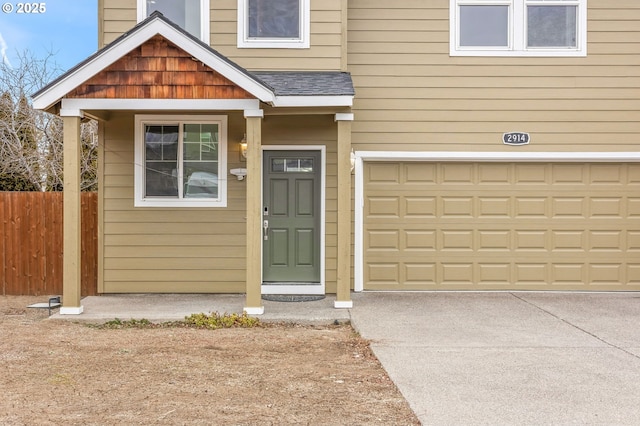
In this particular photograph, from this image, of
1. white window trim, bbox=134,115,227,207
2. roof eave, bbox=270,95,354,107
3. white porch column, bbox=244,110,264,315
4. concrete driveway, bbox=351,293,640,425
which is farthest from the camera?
white window trim, bbox=134,115,227,207

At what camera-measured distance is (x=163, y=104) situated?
7.25 metres

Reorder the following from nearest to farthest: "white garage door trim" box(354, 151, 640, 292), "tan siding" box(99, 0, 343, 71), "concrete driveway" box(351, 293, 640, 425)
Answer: "concrete driveway" box(351, 293, 640, 425), "tan siding" box(99, 0, 343, 71), "white garage door trim" box(354, 151, 640, 292)

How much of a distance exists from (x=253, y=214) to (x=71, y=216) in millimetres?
2256

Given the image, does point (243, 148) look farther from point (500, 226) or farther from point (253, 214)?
point (500, 226)

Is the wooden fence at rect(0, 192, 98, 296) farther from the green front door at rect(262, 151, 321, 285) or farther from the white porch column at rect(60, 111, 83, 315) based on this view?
the green front door at rect(262, 151, 321, 285)

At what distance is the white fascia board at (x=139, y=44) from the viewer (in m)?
6.98

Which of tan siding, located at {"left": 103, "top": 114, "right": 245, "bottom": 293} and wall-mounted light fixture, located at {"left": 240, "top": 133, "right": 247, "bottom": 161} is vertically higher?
wall-mounted light fixture, located at {"left": 240, "top": 133, "right": 247, "bottom": 161}

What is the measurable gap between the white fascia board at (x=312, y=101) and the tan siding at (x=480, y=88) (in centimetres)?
163

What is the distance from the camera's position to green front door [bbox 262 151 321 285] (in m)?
8.89

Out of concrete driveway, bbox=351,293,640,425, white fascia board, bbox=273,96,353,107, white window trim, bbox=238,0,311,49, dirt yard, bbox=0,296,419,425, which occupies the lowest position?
dirt yard, bbox=0,296,419,425

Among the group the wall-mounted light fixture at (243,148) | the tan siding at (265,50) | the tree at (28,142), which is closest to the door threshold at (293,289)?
the wall-mounted light fixture at (243,148)

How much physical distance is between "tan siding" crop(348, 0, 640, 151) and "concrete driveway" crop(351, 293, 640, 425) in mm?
2433

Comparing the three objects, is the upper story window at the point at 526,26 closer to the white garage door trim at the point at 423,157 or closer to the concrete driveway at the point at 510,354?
the white garage door trim at the point at 423,157

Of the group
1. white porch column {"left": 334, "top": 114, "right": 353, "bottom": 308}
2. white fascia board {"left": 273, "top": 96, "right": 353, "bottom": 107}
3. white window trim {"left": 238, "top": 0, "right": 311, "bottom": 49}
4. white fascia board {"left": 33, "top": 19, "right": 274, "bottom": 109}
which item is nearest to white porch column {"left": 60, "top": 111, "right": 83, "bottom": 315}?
white fascia board {"left": 33, "top": 19, "right": 274, "bottom": 109}
